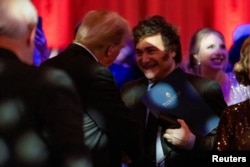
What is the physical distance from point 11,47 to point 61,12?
239cm

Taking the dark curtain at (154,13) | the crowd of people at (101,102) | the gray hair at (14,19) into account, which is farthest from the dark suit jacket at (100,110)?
the dark curtain at (154,13)

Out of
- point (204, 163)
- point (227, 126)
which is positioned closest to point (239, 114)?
point (227, 126)

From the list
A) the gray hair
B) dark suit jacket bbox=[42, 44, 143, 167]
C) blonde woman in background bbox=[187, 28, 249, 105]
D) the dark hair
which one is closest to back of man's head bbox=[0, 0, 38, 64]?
the gray hair

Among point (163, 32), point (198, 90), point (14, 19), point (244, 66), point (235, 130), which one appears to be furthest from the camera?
point (163, 32)

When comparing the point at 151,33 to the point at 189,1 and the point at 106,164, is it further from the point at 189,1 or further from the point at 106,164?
the point at 189,1

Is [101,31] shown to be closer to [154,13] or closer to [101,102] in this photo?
[101,102]

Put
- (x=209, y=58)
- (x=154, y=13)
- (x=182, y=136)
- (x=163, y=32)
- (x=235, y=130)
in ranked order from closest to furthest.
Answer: (x=235, y=130)
(x=182, y=136)
(x=163, y=32)
(x=209, y=58)
(x=154, y=13)

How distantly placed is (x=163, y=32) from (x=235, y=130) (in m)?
0.58

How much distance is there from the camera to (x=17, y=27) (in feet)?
4.23

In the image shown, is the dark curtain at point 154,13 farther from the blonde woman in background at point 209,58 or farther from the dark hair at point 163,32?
the dark hair at point 163,32

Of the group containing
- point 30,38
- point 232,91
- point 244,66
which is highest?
point 30,38

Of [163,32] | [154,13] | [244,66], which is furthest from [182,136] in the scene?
[154,13]

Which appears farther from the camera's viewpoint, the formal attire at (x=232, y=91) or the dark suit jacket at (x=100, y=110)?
the formal attire at (x=232, y=91)

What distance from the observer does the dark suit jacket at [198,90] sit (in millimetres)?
1926
